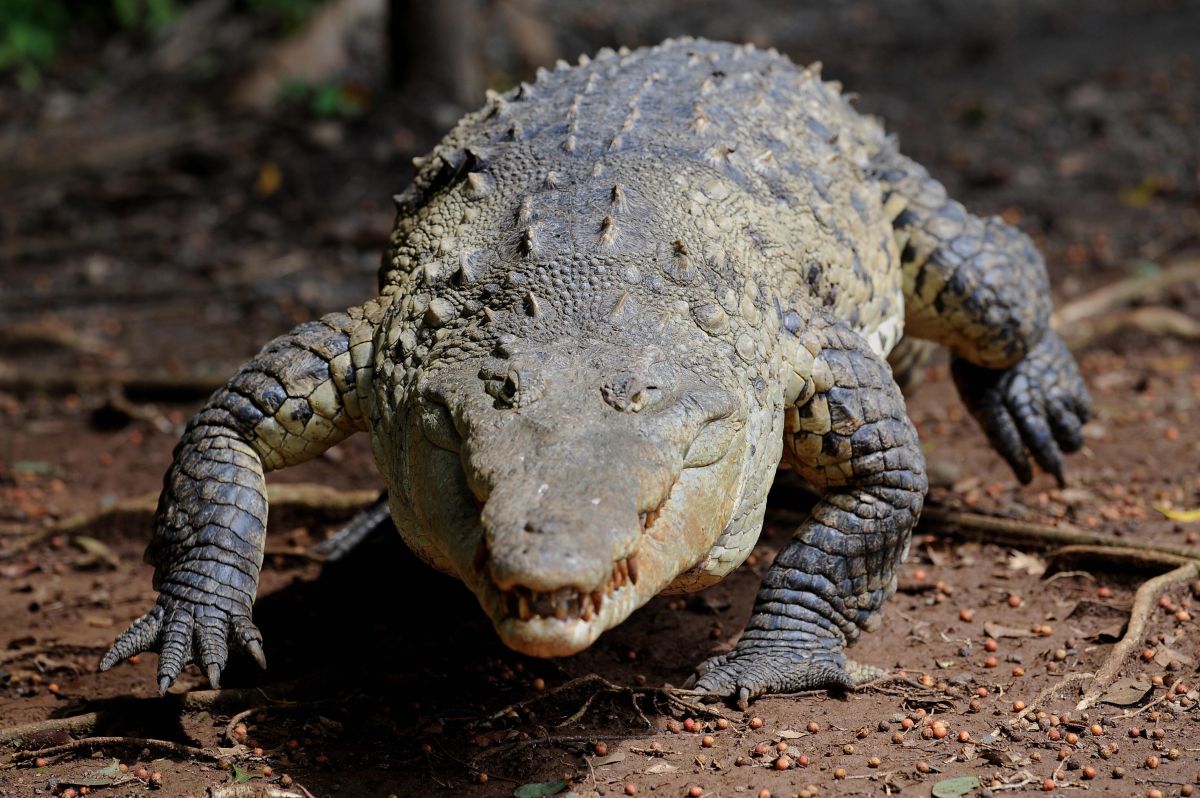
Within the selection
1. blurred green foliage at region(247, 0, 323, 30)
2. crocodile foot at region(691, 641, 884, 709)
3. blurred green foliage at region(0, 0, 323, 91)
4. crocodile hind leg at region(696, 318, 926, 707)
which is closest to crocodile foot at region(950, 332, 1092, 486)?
crocodile hind leg at region(696, 318, 926, 707)

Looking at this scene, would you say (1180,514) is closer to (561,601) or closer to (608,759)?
(608,759)

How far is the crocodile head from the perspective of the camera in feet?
9.89

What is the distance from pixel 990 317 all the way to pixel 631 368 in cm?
251

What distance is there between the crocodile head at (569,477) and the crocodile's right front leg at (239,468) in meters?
0.69

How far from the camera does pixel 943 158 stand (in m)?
11.4

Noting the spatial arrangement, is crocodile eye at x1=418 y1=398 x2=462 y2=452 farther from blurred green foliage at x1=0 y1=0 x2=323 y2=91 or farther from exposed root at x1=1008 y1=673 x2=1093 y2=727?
blurred green foliage at x1=0 y1=0 x2=323 y2=91

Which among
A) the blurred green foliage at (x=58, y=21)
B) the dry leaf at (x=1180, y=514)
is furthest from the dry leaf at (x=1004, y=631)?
the blurred green foliage at (x=58, y=21)

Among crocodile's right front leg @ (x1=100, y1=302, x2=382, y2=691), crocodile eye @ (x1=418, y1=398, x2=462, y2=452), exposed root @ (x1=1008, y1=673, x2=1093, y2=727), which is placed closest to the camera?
crocodile eye @ (x1=418, y1=398, x2=462, y2=452)

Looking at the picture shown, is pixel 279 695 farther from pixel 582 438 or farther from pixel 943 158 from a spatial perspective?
pixel 943 158

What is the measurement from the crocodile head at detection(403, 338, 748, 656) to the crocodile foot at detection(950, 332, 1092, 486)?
258 centimetres

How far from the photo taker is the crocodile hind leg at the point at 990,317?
17.6ft

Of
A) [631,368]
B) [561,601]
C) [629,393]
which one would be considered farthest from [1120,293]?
[561,601]

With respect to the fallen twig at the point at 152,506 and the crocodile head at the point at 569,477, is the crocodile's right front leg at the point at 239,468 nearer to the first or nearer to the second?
the crocodile head at the point at 569,477

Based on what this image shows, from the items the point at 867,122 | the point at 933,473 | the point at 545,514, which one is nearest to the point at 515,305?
the point at 545,514
